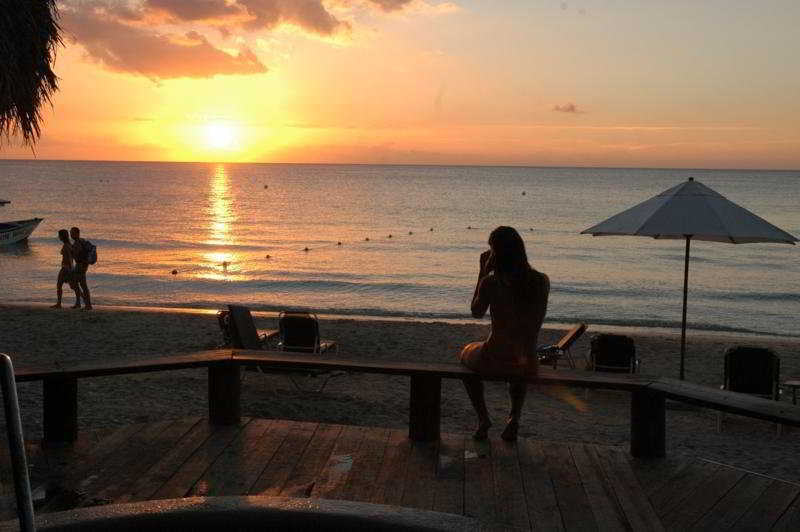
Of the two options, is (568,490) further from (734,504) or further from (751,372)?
(751,372)

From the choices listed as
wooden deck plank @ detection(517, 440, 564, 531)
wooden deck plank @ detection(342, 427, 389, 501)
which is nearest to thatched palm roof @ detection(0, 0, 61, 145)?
wooden deck plank @ detection(342, 427, 389, 501)

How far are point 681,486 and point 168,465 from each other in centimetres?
303

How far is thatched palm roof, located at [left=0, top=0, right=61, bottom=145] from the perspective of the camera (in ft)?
18.2

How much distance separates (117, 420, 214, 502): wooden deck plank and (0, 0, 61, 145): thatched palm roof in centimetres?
265

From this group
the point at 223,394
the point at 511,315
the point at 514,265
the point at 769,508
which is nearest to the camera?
the point at 769,508

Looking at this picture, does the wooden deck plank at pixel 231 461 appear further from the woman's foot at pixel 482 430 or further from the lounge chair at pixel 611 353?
the lounge chair at pixel 611 353

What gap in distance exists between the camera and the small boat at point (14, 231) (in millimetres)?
38250

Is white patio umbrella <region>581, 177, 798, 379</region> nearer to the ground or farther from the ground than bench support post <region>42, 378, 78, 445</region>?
farther from the ground

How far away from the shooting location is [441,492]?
14.6ft

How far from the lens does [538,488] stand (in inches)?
179

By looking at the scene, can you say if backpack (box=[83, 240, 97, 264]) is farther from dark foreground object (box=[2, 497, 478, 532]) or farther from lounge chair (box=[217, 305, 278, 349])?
dark foreground object (box=[2, 497, 478, 532])

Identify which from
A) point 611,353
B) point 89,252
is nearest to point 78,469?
point 611,353

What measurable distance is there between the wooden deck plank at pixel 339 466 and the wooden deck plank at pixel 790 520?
2.31 meters

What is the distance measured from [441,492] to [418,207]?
7615 cm
